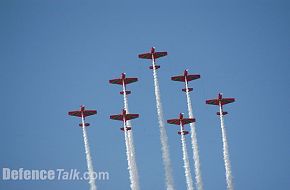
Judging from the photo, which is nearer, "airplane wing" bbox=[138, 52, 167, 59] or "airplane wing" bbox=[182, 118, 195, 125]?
"airplane wing" bbox=[182, 118, 195, 125]

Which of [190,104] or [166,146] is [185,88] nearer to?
[190,104]

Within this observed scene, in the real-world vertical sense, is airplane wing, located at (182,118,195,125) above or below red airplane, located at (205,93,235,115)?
below

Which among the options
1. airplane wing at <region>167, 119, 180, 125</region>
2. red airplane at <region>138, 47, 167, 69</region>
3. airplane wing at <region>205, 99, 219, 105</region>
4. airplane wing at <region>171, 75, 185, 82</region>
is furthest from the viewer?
airplane wing at <region>171, 75, 185, 82</region>

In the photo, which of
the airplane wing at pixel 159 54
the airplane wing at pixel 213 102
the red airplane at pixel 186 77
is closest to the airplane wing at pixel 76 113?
the airplane wing at pixel 159 54

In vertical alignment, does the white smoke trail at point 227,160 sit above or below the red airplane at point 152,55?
below

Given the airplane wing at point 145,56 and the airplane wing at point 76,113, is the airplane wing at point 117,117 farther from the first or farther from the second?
the airplane wing at point 145,56

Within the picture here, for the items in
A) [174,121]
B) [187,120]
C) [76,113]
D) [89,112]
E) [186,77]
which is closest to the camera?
[174,121]

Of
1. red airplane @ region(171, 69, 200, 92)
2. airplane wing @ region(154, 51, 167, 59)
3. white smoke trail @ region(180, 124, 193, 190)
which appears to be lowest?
white smoke trail @ region(180, 124, 193, 190)

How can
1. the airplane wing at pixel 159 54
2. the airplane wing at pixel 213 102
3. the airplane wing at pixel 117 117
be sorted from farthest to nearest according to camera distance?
the airplane wing at pixel 159 54, the airplane wing at pixel 213 102, the airplane wing at pixel 117 117

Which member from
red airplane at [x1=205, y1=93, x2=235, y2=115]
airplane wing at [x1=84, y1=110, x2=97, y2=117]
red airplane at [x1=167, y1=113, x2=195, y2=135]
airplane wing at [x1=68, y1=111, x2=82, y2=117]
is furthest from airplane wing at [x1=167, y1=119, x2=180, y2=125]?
airplane wing at [x1=68, y1=111, x2=82, y2=117]

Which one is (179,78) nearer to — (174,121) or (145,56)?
(145,56)

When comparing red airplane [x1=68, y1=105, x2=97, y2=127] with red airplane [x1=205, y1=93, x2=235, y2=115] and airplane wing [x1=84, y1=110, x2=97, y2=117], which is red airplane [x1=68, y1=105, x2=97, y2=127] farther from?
red airplane [x1=205, y1=93, x2=235, y2=115]

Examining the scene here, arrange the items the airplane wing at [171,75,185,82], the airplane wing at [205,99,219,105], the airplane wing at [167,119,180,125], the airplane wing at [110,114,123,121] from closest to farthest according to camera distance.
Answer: the airplane wing at [110,114,123,121] < the airplane wing at [167,119,180,125] < the airplane wing at [205,99,219,105] < the airplane wing at [171,75,185,82]

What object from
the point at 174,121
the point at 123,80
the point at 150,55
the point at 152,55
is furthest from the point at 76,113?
the point at 174,121
